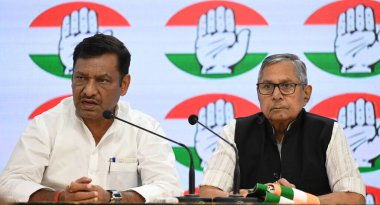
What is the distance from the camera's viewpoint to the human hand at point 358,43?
4.34 m

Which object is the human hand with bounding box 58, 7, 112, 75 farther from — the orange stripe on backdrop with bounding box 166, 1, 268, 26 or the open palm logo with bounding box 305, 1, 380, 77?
the open palm logo with bounding box 305, 1, 380, 77

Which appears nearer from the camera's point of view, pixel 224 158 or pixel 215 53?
pixel 224 158

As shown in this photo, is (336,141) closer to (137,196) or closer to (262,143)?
(262,143)

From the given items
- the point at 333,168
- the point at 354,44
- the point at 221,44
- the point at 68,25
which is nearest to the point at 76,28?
the point at 68,25

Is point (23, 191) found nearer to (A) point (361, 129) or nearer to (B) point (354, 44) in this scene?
(A) point (361, 129)

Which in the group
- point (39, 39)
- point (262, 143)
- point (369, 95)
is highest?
point (39, 39)

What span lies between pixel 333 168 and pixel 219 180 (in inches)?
22.0

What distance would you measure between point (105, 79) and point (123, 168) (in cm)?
45

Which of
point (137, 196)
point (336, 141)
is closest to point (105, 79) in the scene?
point (137, 196)

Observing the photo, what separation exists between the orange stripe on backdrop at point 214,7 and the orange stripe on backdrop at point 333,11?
0.97ft

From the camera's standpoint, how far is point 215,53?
4.39m

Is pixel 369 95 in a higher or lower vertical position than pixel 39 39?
lower

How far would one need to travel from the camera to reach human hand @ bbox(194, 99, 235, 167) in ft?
14.2

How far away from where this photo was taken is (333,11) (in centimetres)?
439
